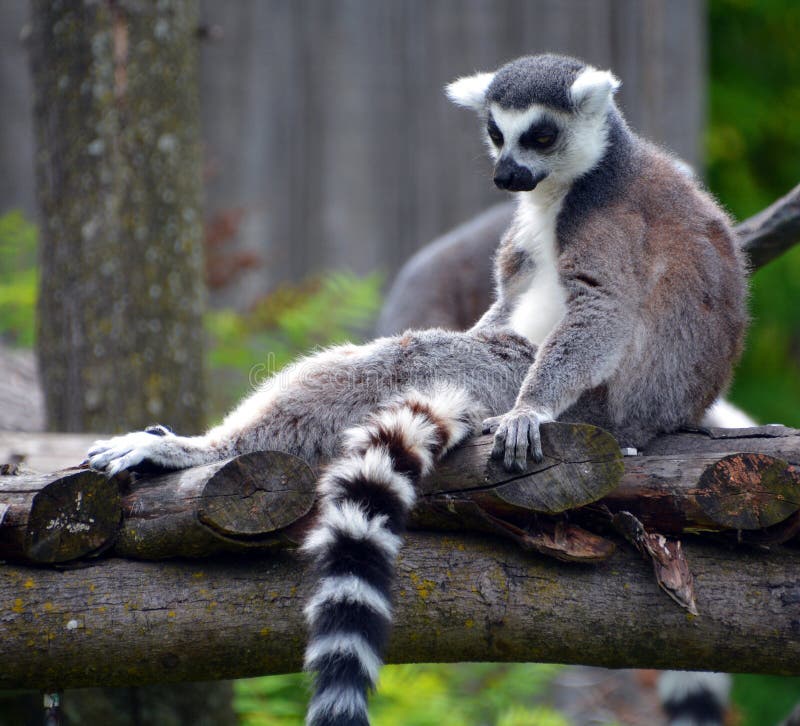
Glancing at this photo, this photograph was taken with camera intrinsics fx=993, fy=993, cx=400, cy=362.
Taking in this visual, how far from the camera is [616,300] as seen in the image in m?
3.34

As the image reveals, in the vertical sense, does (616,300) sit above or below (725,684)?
above

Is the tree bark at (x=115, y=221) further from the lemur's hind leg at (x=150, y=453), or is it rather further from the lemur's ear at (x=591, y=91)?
the lemur's ear at (x=591, y=91)

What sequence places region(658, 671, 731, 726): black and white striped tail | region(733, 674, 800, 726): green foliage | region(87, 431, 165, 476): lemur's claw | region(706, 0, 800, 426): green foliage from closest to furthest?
region(87, 431, 165, 476): lemur's claw
region(658, 671, 731, 726): black and white striped tail
region(733, 674, 800, 726): green foliage
region(706, 0, 800, 426): green foliage

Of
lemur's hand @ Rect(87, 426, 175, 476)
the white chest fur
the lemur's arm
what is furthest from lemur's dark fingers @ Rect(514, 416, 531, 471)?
lemur's hand @ Rect(87, 426, 175, 476)

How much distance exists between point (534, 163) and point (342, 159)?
182 inches

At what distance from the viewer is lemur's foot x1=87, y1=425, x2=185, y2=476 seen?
3012mm

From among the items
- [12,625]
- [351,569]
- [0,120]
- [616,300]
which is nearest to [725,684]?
[616,300]

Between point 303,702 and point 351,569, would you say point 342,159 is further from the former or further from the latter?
point 351,569

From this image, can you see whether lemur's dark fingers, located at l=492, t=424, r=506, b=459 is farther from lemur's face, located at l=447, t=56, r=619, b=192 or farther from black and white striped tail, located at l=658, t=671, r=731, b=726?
black and white striped tail, located at l=658, t=671, r=731, b=726

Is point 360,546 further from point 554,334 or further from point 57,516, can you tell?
point 554,334

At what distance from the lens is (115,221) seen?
16.7 feet

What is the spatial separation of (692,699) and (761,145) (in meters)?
7.04

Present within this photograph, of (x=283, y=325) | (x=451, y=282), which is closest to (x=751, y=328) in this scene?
(x=451, y=282)

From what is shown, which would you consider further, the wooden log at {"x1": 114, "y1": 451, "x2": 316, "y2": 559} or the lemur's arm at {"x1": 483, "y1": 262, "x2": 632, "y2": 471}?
the lemur's arm at {"x1": 483, "y1": 262, "x2": 632, "y2": 471}
